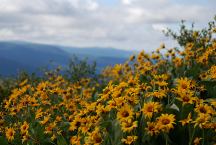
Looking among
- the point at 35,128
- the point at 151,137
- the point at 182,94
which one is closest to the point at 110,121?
the point at 151,137

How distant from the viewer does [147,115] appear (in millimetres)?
4477

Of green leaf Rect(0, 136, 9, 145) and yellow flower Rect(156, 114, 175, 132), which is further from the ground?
yellow flower Rect(156, 114, 175, 132)

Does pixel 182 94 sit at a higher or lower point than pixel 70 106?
higher

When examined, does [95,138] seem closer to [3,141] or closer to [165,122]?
[165,122]

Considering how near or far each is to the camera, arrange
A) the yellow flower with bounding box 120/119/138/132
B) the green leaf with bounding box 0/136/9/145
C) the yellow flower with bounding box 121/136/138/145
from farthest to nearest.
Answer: the green leaf with bounding box 0/136/9/145 < the yellow flower with bounding box 121/136/138/145 < the yellow flower with bounding box 120/119/138/132

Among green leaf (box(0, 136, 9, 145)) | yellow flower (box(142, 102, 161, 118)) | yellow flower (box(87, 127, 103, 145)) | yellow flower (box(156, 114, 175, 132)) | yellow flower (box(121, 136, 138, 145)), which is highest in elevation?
yellow flower (box(142, 102, 161, 118))

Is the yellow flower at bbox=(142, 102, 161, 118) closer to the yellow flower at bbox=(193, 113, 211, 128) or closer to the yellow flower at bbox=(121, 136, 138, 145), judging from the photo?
the yellow flower at bbox=(121, 136, 138, 145)

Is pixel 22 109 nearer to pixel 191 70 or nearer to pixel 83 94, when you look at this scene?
pixel 83 94

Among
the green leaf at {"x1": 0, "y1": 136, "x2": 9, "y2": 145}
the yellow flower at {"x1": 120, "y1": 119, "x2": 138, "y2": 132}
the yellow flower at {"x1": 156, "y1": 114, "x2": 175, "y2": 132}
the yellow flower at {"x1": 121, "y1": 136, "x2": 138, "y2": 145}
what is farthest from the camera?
the green leaf at {"x1": 0, "y1": 136, "x2": 9, "y2": 145}

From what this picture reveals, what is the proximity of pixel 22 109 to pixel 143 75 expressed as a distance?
2207 mm

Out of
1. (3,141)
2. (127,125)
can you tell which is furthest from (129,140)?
(3,141)

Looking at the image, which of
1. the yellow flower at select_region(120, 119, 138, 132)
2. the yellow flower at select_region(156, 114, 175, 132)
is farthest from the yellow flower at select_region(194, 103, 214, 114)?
the yellow flower at select_region(120, 119, 138, 132)

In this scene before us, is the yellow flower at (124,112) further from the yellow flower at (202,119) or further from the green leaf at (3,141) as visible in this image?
the green leaf at (3,141)

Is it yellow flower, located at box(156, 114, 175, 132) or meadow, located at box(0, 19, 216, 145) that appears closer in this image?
yellow flower, located at box(156, 114, 175, 132)
